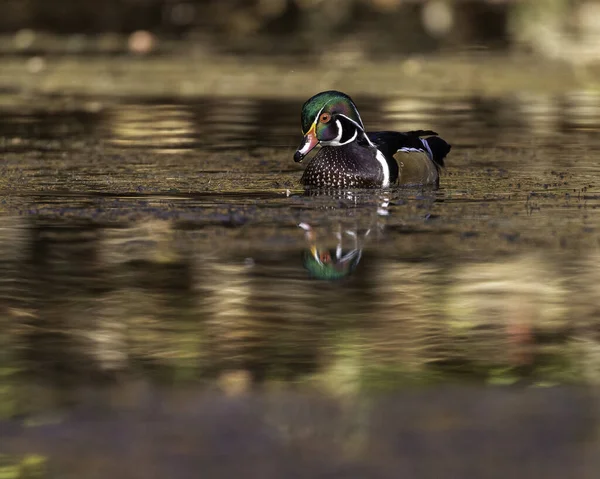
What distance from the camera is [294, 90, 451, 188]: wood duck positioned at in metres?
11.6

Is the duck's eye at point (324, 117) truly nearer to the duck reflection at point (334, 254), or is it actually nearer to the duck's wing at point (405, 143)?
the duck's wing at point (405, 143)

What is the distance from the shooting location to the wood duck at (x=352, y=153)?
11586 mm

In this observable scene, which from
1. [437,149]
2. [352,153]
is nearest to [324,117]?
[352,153]

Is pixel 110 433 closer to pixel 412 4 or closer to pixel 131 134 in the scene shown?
pixel 131 134

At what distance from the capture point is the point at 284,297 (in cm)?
769

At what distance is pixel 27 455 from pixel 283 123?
11539 mm

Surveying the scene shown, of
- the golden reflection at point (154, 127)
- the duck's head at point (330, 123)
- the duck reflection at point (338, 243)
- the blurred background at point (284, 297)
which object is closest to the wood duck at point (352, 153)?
the duck's head at point (330, 123)

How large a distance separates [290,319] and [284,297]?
52cm

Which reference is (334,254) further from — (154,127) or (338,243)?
(154,127)

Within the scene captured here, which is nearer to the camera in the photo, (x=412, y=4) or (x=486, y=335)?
(x=486, y=335)

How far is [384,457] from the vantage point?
5.10 metres

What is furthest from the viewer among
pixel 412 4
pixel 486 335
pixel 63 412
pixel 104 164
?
pixel 412 4

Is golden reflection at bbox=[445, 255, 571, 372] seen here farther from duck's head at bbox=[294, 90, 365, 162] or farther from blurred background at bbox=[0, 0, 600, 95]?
blurred background at bbox=[0, 0, 600, 95]

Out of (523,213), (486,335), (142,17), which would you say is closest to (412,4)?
(142,17)
